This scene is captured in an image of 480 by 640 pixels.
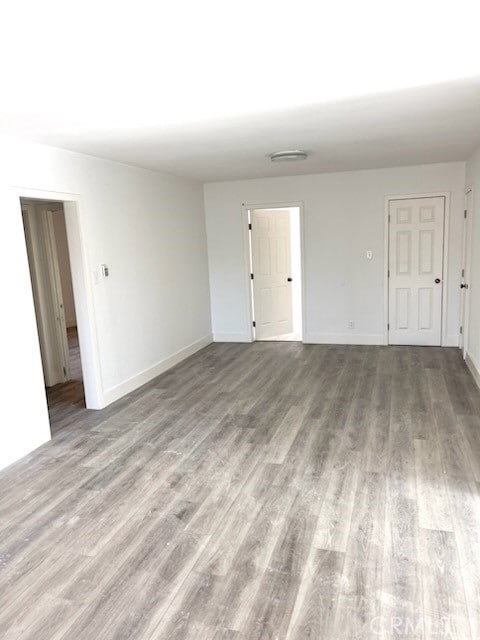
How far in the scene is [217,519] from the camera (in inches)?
102

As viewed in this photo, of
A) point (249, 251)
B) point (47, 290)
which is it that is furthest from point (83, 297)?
point (249, 251)

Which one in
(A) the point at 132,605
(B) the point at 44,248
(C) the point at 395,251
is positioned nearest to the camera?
(A) the point at 132,605

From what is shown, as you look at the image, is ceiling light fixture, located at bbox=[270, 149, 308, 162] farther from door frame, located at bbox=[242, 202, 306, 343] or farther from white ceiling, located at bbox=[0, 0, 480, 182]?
door frame, located at bbox=[242, 202, 306, 343]

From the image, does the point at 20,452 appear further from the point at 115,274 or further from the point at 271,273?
the point at 271,273

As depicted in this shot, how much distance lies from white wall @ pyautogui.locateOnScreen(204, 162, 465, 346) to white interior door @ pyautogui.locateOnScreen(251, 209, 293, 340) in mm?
232

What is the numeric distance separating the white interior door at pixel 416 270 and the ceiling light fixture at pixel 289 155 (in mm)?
2030

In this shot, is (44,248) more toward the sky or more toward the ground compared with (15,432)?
more toward the sky

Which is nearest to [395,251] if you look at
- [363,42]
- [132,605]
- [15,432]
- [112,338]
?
[112,338]

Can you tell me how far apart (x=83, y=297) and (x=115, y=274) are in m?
0.53

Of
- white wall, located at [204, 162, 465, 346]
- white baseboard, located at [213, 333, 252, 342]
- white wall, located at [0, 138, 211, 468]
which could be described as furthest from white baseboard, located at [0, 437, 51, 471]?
white wall, located at [204, 162, 465, 346]

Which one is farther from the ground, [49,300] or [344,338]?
[49,300]

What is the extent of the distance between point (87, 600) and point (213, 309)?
528 centimetres

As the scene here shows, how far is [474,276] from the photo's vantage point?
498 cm

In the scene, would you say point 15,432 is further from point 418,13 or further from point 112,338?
point 418,13
